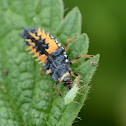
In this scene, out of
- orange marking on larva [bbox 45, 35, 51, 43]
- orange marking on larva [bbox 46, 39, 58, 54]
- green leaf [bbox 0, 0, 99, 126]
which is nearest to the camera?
green leaf [bbox 0, 0, 99, 126]

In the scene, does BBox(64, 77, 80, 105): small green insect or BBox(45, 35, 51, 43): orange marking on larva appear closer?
BBox(64, 77, 80, 105): small green insect

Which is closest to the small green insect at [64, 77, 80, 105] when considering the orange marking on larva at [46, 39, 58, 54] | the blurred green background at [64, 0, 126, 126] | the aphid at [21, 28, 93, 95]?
the aphid at [21, 28, 93, 95]

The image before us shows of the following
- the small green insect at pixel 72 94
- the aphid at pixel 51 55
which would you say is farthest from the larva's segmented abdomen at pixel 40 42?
the small green insect at pixel 72 94

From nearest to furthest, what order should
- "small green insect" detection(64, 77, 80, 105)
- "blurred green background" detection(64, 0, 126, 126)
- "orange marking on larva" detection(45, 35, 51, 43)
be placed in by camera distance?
"small green insect" detection(64, 77, 80, 105) → "orange marking on larva" detection(45, 35, 51, 43) → "blurred green background" detection(64, 0, 126, 126)

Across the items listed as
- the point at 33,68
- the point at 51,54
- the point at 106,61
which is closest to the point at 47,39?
the point at 51,54

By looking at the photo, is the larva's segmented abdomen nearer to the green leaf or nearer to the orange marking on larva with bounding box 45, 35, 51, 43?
the orange marking on larva with bounding box 45, 35, 51, 43

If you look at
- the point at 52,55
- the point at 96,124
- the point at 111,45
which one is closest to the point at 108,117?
the point at 96,124

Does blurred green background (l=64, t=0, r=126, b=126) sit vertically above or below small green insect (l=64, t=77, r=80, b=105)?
above

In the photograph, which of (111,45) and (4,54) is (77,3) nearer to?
(111,45)
